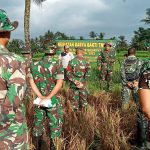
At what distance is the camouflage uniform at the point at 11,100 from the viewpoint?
3.21 metres

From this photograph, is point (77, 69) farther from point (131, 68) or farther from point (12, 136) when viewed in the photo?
point (12, 136)

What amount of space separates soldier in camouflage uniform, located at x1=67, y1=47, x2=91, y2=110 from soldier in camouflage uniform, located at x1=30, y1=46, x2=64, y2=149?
9.91 ft

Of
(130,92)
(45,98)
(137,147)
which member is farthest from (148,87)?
(130,92)

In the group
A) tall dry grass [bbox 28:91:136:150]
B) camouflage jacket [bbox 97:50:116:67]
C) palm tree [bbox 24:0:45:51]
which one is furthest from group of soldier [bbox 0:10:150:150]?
palm tree [bbox 24:0:45:51]

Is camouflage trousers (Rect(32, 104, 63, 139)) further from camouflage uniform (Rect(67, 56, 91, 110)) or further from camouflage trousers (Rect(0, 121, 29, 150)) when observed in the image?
camouflage uniform (Rect(67, 56, 91, 110))

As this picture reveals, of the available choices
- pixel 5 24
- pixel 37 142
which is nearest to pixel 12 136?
pixel 5 24

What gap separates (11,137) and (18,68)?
0.53 m

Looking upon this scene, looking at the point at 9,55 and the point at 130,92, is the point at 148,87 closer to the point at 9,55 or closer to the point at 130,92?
the point at 9,55

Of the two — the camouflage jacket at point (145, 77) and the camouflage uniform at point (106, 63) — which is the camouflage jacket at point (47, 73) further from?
the camouflage uniform at point (106, 63)

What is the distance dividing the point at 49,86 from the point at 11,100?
263 cm

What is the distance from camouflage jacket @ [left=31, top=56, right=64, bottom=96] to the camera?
5.82m

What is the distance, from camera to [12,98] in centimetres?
323

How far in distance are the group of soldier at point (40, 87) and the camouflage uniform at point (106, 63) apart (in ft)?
2.13

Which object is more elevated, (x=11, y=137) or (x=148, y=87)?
(x=148, y=87)
